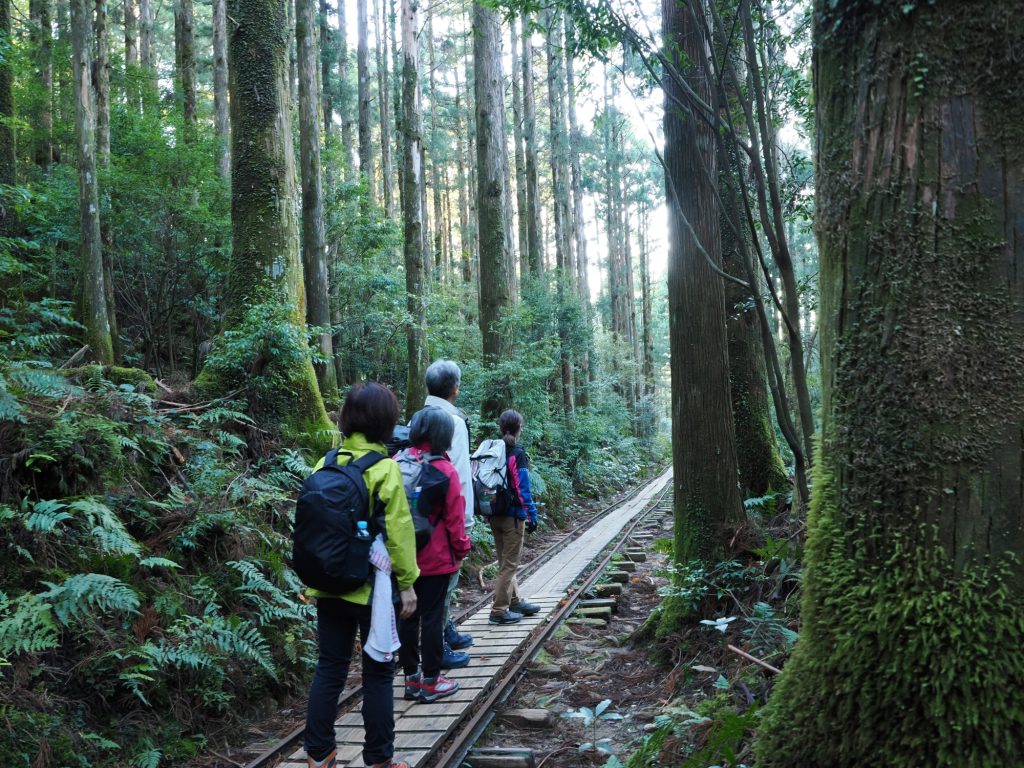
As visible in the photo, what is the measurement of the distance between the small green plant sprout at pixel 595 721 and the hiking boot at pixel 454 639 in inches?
57.2

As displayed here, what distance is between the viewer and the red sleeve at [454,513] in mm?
5090

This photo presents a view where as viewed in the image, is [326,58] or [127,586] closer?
[127,586]

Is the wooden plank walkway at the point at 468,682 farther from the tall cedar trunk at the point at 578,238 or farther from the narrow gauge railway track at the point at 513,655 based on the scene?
the tall cedar trunk at the point at 578,238

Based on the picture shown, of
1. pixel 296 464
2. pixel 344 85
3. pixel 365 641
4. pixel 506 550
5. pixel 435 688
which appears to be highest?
pixel 344 85

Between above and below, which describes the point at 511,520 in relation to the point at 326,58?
below

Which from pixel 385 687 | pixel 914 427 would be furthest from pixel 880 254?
pixel 385 687

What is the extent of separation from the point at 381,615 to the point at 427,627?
1529 millimetres

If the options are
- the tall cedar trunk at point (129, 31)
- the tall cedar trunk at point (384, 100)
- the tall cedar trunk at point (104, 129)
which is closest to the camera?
the tall cedar trunk at point (104, 129)

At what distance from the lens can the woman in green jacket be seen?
390 cm

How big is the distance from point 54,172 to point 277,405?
891 cm

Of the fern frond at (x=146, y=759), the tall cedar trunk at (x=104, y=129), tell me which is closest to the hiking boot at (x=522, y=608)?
the fern frond at (x=146, y=759)

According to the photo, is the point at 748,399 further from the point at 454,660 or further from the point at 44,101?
the point at 44,101

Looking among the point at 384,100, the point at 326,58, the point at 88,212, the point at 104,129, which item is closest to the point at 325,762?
the point at 88,212

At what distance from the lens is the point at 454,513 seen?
5.11 meters
